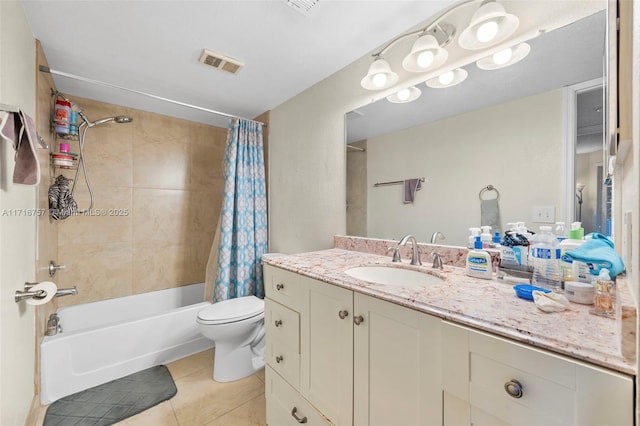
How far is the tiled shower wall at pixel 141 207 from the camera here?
221cm

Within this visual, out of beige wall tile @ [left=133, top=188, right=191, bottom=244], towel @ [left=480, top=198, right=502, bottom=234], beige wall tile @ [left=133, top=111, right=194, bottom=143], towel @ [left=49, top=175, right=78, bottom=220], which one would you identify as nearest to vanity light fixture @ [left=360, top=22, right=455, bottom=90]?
towel @ [left=480, top=198, right=502, bottom=234]

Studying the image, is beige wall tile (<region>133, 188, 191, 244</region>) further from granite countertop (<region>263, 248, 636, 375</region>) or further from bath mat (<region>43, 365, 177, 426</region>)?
granite countertop (<region>263, 248, 636, 375</region>)

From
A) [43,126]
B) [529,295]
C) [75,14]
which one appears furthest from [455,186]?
[43,126]

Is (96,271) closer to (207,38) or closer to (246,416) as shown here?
(246,416)

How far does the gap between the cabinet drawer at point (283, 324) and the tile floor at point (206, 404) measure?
556 millimetres

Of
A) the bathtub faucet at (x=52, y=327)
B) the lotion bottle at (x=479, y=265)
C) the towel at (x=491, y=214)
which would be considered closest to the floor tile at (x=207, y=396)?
the bathtub faucet at (x=52, y=327)

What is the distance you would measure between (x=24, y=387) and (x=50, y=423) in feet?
1.20

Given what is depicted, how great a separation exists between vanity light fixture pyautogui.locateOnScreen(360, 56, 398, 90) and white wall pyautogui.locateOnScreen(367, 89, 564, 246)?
0.29 metres

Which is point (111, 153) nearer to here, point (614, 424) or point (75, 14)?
point (75, 14)

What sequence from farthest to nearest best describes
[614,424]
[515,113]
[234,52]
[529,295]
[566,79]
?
[234,52]
[515,113]
[566,79]
[529,295]
[614,424]

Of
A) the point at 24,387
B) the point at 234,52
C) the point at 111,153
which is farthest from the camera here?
the point at 111,153

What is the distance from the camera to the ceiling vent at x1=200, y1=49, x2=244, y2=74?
1614 millimetres

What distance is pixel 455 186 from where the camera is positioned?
125cm

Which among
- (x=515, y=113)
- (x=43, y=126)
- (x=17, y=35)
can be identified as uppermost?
(x=17, y=35)
